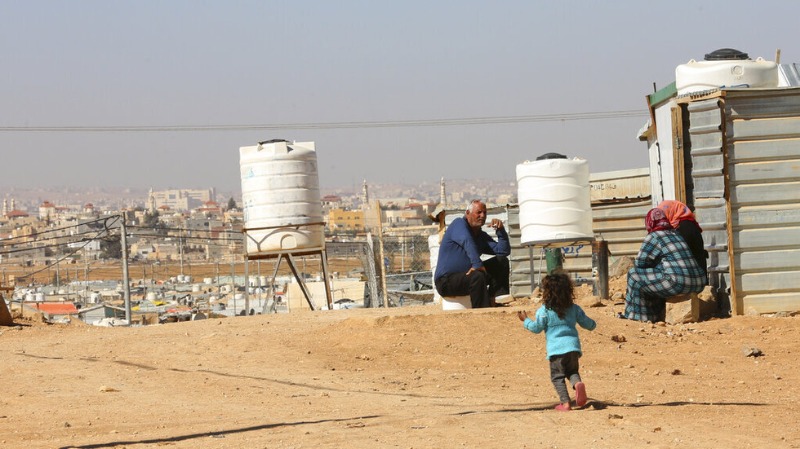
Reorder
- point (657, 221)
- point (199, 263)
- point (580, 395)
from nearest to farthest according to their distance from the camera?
point (580, 395) < point (657, 221) < point (199, 263)

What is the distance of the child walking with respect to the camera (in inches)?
322

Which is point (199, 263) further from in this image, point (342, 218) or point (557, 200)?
point (557, 200)

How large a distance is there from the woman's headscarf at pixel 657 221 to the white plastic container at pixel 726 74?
2821mm

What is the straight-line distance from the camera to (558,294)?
8195mm

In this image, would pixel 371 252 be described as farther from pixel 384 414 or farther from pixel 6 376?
pixel 384 414

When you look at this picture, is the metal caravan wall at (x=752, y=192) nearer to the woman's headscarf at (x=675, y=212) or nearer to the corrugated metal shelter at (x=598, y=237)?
the woman's headscarf at (x=675, y=212)

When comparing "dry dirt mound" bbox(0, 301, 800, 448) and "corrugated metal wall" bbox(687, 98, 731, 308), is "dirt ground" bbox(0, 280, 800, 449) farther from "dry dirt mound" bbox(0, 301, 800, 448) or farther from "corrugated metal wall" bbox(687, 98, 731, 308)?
"corrugated metal wall" bbox(687, 98, 731, 308)

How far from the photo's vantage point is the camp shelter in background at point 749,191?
1315 cm

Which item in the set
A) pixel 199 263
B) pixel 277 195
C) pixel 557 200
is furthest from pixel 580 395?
pixel 199 263

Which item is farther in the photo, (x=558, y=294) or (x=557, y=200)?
(x=557, y=200)

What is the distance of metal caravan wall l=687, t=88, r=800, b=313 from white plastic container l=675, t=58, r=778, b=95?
1540 mm

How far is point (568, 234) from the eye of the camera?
15.1 m

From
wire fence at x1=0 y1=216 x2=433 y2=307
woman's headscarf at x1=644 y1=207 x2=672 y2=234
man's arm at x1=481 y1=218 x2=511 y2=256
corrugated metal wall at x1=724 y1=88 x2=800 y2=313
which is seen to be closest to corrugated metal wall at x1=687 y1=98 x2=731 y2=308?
corrugated metal wall at x1=724 y1=88 x2=800 y2=313

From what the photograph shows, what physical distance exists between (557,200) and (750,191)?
2.70 meters
